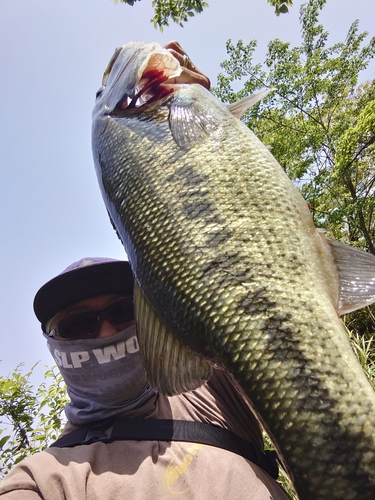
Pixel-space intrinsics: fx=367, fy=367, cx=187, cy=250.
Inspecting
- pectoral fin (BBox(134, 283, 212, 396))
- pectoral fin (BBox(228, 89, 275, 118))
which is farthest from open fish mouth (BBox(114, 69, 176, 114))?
pectoral fin (BBox(134, 283, 212, 396))

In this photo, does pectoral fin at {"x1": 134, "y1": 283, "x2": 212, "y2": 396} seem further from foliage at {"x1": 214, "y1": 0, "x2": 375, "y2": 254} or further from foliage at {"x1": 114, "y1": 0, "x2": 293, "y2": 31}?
foliage at {"x1": 214, "y1": 0, "x2": 375, "y2": 254}

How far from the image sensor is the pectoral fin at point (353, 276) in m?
1.40

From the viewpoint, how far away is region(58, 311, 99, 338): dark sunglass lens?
2387 millimetres

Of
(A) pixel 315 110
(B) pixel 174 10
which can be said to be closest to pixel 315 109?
(A) pixel 315 110

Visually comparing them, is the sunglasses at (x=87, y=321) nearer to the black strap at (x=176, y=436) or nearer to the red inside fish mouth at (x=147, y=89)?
the black strap at (x=176, y=436)

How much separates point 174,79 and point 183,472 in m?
2.13

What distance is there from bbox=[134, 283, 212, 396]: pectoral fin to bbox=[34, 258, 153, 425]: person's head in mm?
814

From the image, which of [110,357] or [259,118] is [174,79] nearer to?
[110,357]

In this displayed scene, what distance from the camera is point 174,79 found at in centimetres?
218

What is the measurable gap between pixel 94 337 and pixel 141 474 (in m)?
0.88

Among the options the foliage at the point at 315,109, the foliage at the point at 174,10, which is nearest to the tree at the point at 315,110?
the foliage at the point at 315,109

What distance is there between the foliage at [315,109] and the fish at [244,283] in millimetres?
12659

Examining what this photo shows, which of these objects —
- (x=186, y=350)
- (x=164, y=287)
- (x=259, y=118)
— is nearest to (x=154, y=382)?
(x=186, y=350)

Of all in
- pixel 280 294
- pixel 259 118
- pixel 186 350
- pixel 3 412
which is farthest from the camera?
pixel 259 118
